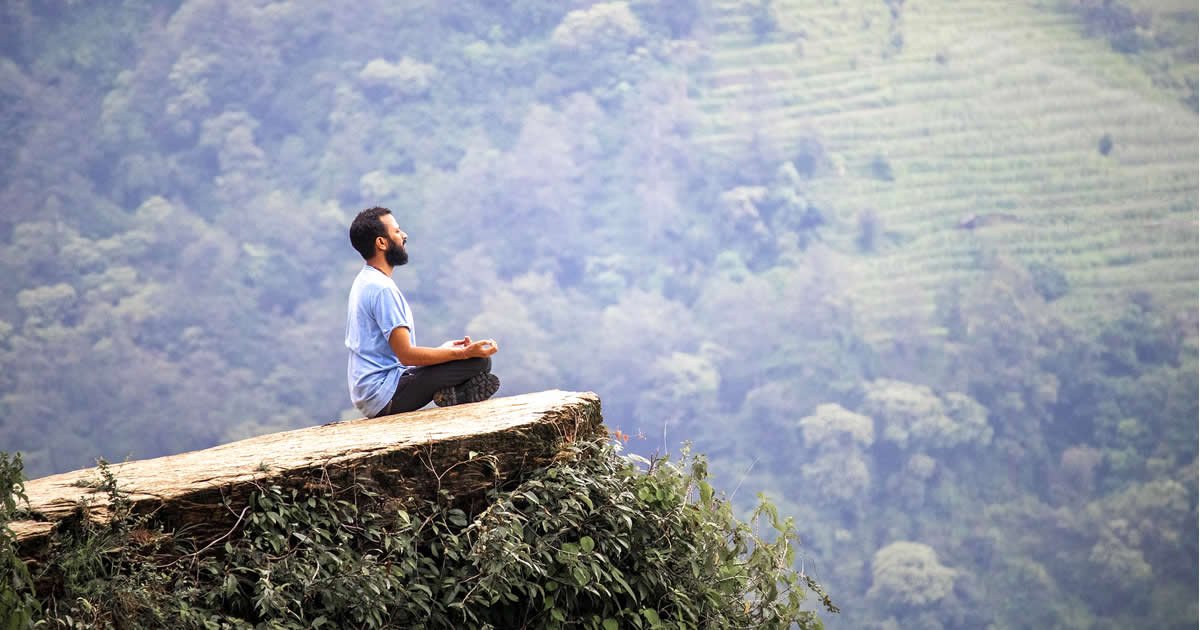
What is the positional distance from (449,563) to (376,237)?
6.74 feet

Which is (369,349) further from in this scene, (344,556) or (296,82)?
(296,82)

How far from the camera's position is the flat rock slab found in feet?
12.7

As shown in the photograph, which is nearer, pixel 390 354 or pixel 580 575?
pixel 580 575

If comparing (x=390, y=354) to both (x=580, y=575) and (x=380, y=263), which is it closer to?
(x=380, y=263)

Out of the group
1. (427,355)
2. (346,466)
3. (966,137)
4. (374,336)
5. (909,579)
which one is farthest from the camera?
(966,137)

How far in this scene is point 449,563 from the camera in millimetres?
4375

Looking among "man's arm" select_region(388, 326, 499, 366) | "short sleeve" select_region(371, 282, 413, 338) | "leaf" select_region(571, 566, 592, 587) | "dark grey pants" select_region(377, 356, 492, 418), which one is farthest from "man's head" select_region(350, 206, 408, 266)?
"leaf" select_region(571, 566, 592, 587)

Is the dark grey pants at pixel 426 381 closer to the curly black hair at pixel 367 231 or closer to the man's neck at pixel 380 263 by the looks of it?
the man's neck at pixel 380 263

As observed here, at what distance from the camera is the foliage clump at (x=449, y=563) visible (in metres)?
3.71

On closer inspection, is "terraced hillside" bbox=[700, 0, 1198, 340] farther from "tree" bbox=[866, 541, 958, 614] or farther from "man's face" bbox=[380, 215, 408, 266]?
"man's face" bbox=[380, 215, 408, 266]

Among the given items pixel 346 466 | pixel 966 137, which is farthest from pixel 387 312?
pixel 966 137

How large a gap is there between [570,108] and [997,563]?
87.3ft

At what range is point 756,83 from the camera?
52.7 metres

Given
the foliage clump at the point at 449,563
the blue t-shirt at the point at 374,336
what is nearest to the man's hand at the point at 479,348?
the blue t-shirt at the point at 374,336
